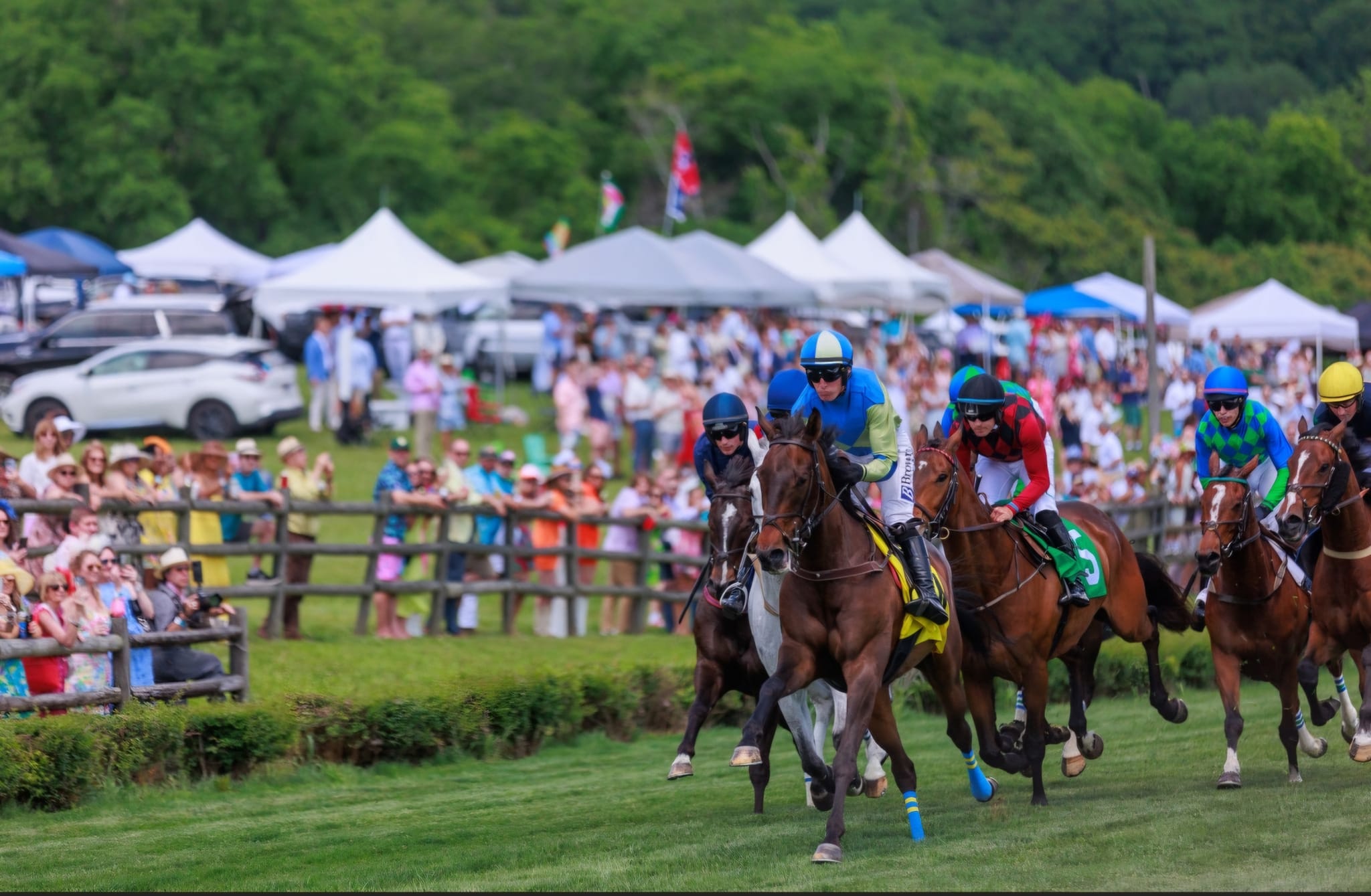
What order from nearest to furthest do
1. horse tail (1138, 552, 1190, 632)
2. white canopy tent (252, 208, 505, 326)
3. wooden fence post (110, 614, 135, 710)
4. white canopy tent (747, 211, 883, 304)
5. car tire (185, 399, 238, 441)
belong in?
1. wooden fence post (110, 614, 135, 710)
2. horse tail (1138, 552, 1190, 632)
3. car tire (185, 399, 238, 441)
4. white canopy tent (252, 208, 505, 326)
5. white canopy tent (747, 211, 883, 304)

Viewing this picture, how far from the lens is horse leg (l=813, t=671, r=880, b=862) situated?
785cm

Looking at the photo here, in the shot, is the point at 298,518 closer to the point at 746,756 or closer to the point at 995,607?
the point at 995,607

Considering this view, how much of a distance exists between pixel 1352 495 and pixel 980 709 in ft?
7.92

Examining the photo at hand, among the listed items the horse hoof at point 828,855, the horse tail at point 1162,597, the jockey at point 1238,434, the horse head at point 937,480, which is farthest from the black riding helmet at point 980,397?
the horse hoof at point 828,855

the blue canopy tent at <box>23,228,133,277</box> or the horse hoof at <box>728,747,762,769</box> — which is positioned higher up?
the blue canopy tent at <box>23,228,133,277</box>

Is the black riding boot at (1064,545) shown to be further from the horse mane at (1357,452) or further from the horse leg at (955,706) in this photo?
the horse mane at (1357,452)

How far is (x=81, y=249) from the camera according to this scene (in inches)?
1475

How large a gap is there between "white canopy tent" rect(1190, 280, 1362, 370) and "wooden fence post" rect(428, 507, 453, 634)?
19914mm

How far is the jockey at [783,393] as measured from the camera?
9.48 m

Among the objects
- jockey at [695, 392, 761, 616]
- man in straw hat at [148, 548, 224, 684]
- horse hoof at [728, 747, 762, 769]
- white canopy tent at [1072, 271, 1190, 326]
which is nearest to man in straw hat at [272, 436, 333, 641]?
man in straw hat at [148, 548, 224, 684]

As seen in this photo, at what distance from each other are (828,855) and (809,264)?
23.8 metres

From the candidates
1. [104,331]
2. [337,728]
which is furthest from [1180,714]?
[104,331]

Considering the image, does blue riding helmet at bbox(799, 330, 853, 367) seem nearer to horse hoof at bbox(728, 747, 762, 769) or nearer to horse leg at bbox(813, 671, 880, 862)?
horse leg at bbox(813, 671, 880, 862)

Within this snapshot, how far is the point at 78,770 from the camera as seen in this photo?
33.1 feet
